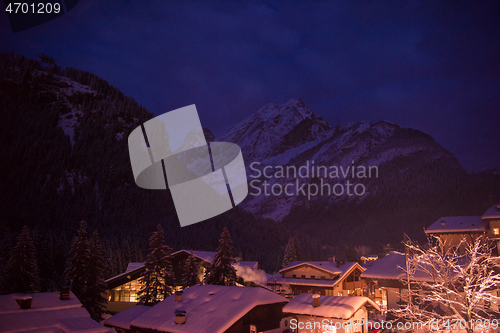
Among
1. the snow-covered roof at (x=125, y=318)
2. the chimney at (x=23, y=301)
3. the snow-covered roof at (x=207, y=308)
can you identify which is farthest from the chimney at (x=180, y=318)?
the chimney at (x=23, y=301)

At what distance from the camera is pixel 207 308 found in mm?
26859

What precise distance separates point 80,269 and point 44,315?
12273 mm

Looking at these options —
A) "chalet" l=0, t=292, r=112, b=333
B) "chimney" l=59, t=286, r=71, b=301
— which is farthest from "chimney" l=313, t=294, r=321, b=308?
"chimney" l=59, t=286, r=71, b=301

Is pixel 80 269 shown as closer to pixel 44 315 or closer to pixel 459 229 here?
pixel 44 315

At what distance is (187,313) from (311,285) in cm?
2706

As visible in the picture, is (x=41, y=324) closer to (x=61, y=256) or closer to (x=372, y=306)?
(x=372, y=306)

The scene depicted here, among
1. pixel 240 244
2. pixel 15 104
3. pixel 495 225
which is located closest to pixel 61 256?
pixel 240 244

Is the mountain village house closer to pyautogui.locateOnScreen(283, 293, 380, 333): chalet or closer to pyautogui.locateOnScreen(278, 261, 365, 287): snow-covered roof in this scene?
pyautogui.locateOnScreen(278, 261, 365, 287): snow-covered roof

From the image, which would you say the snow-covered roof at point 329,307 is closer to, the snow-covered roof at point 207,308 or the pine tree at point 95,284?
the snow-covered roof at point 207,308

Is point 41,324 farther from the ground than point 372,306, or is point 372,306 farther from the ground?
point 41,324

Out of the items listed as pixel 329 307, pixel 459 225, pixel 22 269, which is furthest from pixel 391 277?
pixel 22 269

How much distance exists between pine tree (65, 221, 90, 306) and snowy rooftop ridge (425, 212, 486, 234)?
47.6 m

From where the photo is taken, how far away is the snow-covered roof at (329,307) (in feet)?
86.8

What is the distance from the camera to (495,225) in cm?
4697
